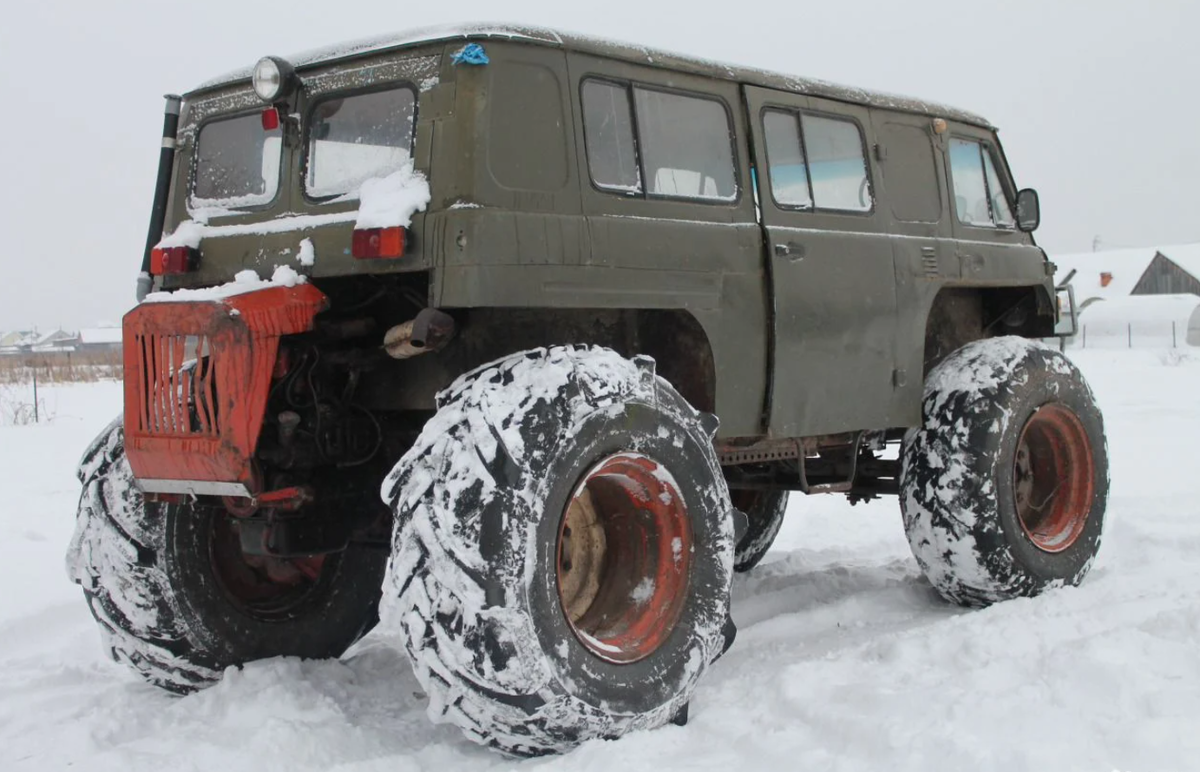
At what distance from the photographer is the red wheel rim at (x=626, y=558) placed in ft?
13.8

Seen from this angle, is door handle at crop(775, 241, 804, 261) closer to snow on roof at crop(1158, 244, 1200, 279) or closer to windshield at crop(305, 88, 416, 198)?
windshield at crop(305, 88, 416, 198)

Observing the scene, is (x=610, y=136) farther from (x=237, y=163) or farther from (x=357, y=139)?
(x=237, y=163)

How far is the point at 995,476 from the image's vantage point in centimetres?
575

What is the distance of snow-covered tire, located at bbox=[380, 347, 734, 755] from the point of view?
11.7 feet

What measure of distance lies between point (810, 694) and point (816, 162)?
248 cm

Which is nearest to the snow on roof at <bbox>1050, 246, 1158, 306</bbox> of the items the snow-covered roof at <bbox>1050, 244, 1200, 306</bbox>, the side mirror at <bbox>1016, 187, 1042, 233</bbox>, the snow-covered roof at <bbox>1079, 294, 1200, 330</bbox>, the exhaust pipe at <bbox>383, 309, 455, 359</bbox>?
the snow-covered roof at <bbox>1050, 244, 1200, 306</bbox>

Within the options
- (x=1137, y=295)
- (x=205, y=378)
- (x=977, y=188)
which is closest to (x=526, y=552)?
(x=205, y=378)

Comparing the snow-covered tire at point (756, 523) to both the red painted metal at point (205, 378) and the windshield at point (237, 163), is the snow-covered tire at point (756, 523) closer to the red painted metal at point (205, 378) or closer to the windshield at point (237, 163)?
the windshield at point (237, 163)

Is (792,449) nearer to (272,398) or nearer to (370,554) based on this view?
(370,554)

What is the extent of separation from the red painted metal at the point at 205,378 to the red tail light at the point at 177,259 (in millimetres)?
597

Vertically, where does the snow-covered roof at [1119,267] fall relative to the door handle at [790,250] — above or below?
above

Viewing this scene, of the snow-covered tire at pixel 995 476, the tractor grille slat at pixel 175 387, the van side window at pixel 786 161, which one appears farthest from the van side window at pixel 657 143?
the snow-covered tire at pixel 995 476

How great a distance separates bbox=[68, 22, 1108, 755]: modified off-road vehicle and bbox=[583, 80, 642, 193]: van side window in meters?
0.02

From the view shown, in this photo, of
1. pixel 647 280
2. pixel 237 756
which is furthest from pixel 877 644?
→ pixel 237 756
